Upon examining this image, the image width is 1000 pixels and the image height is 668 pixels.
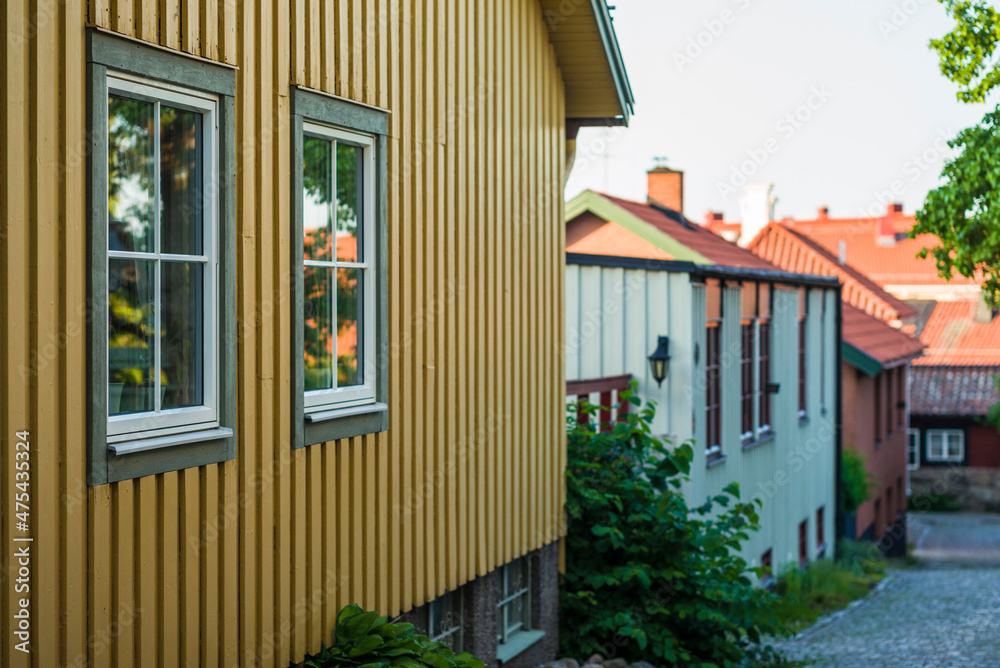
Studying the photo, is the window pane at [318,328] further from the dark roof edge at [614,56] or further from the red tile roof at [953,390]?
the red tile roof at [953,390]

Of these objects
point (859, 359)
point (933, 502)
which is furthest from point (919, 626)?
point (933, 502)

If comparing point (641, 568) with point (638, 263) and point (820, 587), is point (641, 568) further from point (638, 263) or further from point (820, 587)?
point (820, 587)

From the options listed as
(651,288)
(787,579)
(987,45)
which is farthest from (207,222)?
(787,579)

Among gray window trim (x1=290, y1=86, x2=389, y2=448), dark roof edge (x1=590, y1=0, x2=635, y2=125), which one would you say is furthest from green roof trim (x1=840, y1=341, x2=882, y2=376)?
gray window trim (x1=290, y1=86, x2=389, y2=448)

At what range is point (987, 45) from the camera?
8.59 m

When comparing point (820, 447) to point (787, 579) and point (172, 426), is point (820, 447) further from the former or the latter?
point (172, 426)

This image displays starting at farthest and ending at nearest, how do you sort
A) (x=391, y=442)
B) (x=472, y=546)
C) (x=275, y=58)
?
(x=472, y=546) → (x=391, y=442) → (x=275, y=58)

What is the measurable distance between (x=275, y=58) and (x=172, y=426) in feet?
5.67

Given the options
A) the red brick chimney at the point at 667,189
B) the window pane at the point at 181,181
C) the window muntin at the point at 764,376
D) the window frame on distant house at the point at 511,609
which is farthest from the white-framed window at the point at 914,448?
the window pane at the point at 181,181

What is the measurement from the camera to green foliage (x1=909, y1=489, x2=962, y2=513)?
35719 mm

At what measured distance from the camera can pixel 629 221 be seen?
14906mm

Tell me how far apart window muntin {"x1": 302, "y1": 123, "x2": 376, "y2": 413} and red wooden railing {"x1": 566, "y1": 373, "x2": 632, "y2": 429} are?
464 cm

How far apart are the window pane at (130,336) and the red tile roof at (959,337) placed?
1517 inches

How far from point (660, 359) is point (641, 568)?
3.43m
